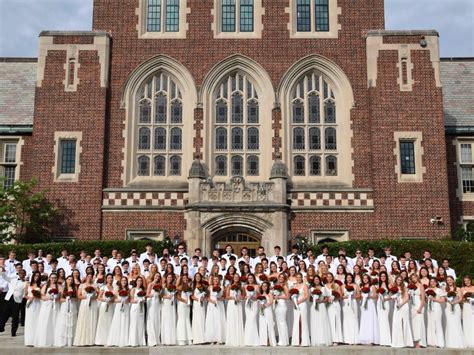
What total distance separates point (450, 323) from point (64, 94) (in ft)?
55.2

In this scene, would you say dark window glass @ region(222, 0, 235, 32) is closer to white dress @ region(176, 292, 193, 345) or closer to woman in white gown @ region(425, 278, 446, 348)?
white dress @ region(176, 292, 193, 345)

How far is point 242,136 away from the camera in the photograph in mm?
23188

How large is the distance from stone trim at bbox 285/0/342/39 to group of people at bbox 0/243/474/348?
13.6 m

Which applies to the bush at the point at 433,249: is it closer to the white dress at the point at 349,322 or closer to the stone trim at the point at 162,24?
the white dress at the point at 349,322

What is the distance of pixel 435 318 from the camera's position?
40.2 ft

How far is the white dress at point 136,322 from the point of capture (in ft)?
40.1

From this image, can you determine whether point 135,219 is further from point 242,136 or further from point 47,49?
point 47,49

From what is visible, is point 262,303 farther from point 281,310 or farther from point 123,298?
point 123,298

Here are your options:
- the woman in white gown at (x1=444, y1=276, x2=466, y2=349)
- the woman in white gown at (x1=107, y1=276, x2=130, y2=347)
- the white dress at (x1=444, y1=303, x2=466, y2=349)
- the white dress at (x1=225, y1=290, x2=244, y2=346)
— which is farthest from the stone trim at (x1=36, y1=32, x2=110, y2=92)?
the white dress at (x1=444, y1=303, x2=466, y2=349)

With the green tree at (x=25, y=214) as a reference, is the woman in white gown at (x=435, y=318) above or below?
below

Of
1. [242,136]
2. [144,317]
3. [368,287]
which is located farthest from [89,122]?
[368,287]

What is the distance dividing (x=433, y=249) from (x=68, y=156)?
14.0m

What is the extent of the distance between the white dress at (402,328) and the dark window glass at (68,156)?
14.6 m

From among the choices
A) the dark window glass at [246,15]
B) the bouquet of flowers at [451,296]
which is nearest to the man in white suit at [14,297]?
the bouquet of flowers at [451,296]
